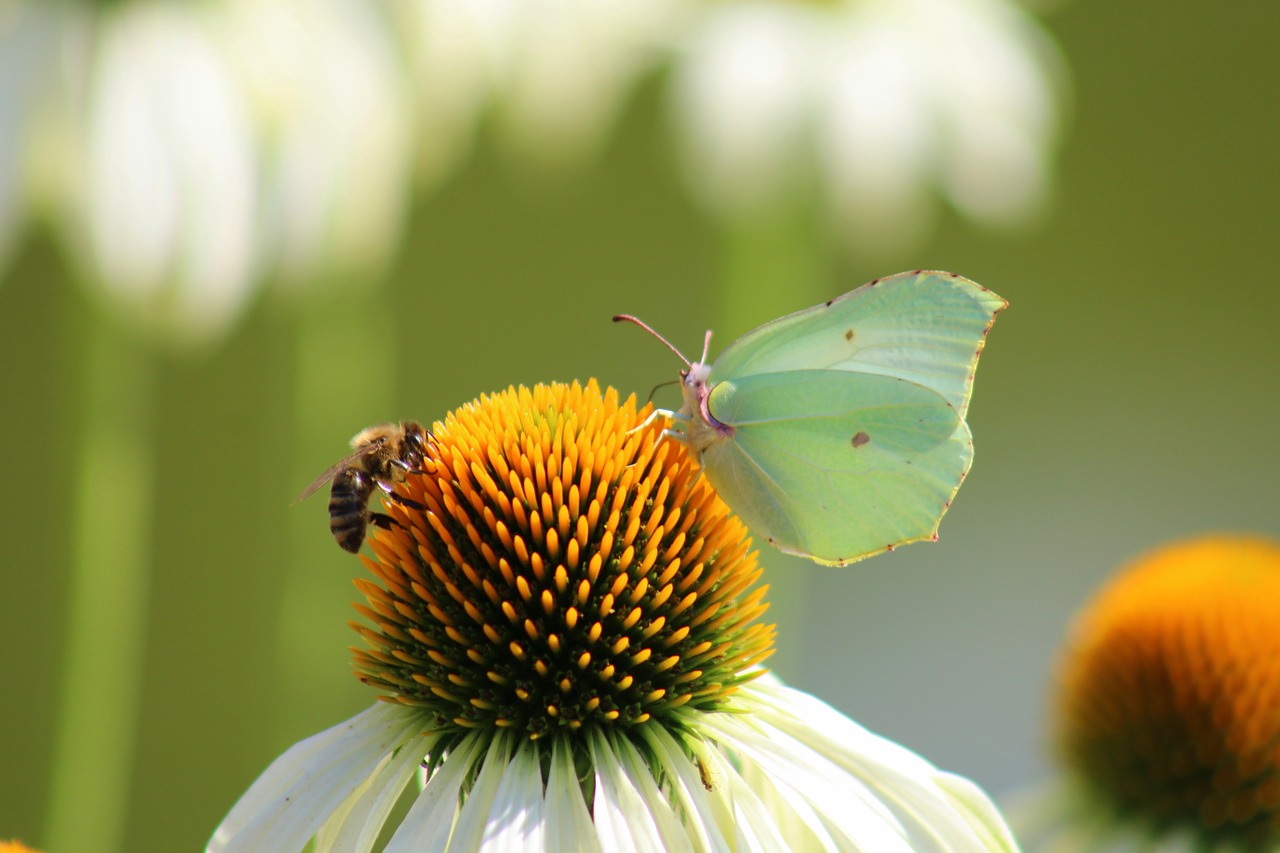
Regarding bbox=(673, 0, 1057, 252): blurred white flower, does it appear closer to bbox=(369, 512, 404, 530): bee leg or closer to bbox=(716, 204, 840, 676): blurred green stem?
bbox=(716, 204, 840, 676): blurred green stem

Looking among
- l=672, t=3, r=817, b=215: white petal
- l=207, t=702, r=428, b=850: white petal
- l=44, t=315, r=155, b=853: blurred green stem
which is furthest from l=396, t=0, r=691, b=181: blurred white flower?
l=207, t=702, r=428, b=850: white petal

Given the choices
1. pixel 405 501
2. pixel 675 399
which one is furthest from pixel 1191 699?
pixel 675 399

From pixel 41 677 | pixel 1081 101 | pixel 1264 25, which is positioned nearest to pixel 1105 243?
pixel 1081 101

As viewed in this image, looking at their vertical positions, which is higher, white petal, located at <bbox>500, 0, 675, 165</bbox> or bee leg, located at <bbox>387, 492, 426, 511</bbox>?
white petal, located at <bbox>500, 0, 675, 165</bbox>

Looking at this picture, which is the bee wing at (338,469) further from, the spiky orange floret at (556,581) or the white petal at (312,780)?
the white petal at (312,780)

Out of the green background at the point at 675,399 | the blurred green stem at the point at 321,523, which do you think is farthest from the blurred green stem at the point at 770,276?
the blurred green stem at the point at 321,523

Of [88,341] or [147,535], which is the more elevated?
[88,341]

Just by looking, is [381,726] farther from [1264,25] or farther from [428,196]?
[1264,25]
